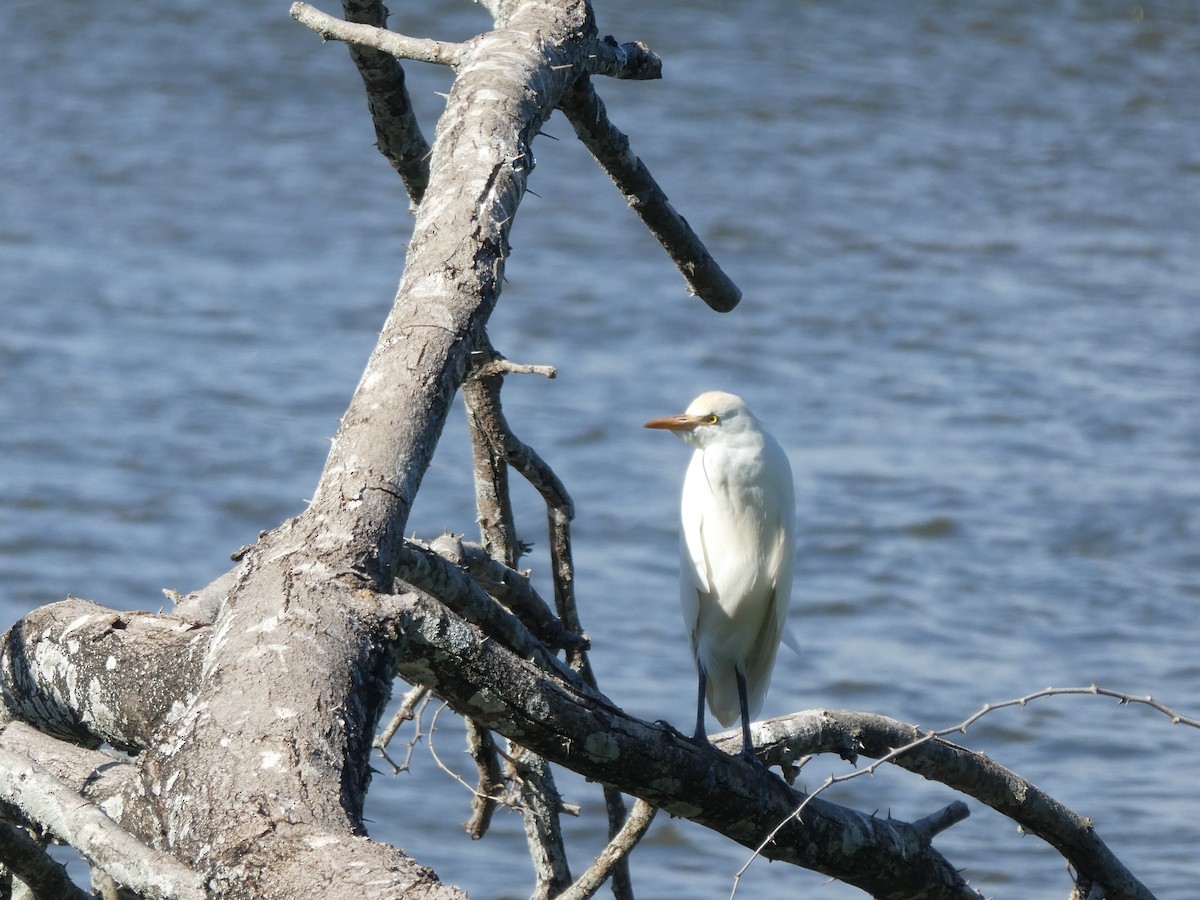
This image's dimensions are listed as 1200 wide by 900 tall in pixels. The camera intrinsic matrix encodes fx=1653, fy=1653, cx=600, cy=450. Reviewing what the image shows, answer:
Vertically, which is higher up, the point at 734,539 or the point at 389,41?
the point at 389,41

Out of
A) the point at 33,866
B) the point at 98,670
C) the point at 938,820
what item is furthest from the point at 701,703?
the point at 33,866

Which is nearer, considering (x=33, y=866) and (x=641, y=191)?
(x=33, y=866)

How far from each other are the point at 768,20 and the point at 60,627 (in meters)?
13.9

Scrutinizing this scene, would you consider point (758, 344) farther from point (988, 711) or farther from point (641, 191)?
point (988, 711)

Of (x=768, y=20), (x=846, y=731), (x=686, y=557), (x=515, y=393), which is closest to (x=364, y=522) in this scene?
(x=846, y=731)

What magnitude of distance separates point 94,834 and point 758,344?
334 inches

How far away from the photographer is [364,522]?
1758 mm

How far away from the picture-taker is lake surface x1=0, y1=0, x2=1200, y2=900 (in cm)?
659

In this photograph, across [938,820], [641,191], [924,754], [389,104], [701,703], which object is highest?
[389,104]

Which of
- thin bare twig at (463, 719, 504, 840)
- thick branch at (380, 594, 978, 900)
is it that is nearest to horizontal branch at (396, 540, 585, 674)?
thick branch at (380, 594, 978, 900)

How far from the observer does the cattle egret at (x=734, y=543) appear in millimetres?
3736

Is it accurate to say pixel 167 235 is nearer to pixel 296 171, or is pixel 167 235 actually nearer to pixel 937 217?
pixel 296 171

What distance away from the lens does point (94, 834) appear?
4.99ft

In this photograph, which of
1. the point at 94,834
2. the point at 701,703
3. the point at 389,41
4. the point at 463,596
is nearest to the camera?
the point at 94,834
